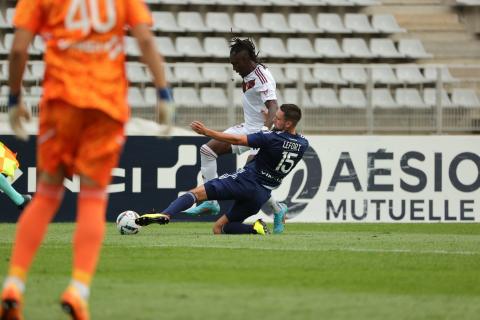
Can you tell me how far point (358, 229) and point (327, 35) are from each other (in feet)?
32.2

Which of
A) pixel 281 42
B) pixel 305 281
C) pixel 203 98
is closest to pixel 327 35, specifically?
pixel 281 42

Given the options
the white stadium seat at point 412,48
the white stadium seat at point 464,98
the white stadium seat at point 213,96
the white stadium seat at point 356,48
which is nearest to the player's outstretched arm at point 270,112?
the white stadium seat at point 213,96

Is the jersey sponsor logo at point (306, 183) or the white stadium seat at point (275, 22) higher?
the white stadium seat at point (275, 22)

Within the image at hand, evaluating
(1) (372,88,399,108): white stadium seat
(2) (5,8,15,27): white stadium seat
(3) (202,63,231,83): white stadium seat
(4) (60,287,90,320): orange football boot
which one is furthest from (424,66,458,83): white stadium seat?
(4) (60,287,90,320): orange football boot

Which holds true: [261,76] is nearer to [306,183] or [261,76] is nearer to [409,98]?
[306,183]

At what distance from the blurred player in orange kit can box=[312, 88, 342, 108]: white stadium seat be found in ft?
44.7

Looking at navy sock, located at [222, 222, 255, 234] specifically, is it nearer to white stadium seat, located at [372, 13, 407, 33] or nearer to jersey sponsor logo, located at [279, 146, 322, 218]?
jersey sponsor logo, located at [279, 146, 322, 218]

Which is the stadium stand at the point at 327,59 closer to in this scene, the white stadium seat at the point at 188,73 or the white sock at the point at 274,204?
the white stadium seat at the point at 188,73

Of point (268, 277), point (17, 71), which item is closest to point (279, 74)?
point (268, 277)

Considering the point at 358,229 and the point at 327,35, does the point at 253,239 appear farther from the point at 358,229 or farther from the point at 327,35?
the point at 327,35

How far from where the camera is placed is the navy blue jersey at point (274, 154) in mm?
12672

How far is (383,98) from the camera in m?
20.0

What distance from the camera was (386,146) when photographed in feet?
60.2

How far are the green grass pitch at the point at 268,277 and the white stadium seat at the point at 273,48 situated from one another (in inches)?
424
